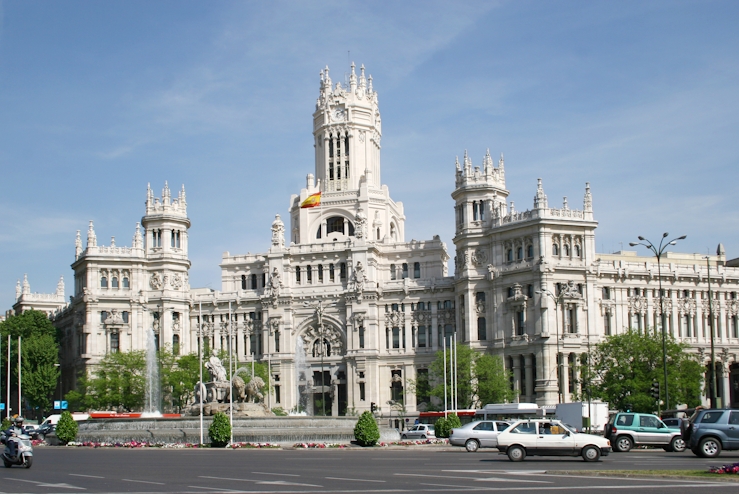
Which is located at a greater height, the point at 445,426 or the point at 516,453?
the point at 516,453

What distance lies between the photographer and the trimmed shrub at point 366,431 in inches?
2325

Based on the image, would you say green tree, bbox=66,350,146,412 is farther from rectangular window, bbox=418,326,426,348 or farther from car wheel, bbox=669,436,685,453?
car wheel, bbox=669,436,685,453

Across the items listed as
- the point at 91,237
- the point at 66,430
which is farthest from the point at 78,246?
the point at 66,430

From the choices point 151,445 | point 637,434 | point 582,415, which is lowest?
point 151,445

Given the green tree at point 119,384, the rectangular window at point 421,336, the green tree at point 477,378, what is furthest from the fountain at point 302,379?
the green tree at point 477,378

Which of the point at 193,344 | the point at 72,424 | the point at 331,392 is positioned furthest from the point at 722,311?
the point at 72,424

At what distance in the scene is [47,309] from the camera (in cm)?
16688

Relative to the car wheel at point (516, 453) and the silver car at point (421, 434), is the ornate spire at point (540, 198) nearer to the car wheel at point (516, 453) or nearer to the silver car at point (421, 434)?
the silver car at point (421, 434)

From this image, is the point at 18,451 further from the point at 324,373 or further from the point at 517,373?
the point at 324,373

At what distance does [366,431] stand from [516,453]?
1473cm

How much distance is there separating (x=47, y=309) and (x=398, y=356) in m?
67.7

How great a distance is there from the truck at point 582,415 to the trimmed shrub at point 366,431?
67.7 ft

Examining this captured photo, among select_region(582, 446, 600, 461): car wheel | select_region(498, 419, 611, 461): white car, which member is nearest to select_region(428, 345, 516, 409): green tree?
select_region(498, 419, 611, 461): white car

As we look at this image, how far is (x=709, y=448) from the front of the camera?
46188mm
